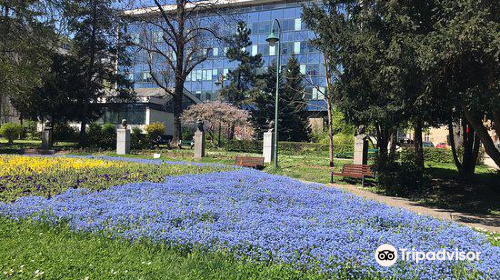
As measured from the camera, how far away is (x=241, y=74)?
156 ft

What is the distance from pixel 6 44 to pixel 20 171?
59.4 feet

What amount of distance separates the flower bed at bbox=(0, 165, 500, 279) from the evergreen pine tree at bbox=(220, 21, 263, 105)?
37.7 m

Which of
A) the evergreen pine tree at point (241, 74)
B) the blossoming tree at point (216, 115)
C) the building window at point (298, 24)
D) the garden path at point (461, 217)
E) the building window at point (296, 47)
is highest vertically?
the building window at point (298, 24)

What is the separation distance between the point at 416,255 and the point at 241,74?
4473 centimetres

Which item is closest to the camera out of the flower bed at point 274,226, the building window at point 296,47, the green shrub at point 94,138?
the flower bed at point 274,226

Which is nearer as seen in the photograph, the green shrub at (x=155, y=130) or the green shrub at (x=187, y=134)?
the green shrub at (x=155, y=130)

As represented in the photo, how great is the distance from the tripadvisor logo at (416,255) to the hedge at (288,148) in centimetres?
2906

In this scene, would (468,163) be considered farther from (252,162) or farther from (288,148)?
(288,148)

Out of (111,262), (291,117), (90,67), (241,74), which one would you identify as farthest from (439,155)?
(111,262)

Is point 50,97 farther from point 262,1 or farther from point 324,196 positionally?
point 262,1

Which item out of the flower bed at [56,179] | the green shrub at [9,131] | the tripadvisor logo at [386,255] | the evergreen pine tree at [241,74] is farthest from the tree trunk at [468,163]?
the green shrub at [9,131]

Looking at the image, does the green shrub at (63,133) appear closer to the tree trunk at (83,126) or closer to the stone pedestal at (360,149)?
the tree trunk at (83,126)

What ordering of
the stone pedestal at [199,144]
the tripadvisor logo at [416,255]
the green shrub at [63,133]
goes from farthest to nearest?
the green shrub at [63,133] → the stone pedestal at [199,144] → the tripadvisor logo at [416,255]

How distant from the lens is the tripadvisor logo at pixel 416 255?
3982 mm
